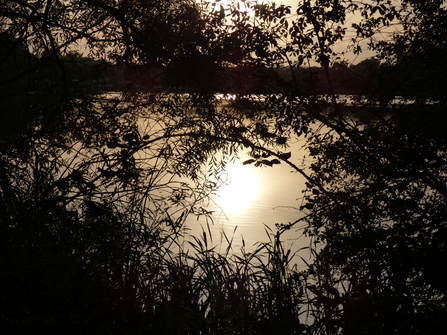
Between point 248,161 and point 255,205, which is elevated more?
point 255,205

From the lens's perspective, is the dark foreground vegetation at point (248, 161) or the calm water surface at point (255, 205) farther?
the calm water surface at point (255, 205)

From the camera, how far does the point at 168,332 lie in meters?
3.44

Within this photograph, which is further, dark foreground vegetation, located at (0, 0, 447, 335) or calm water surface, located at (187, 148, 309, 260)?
calm water surface, located at (187, 148, 309, 260)

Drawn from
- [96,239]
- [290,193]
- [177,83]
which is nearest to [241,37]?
[177,83]

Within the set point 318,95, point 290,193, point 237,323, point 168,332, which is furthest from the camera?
point 290,193

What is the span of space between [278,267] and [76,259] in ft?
4.88

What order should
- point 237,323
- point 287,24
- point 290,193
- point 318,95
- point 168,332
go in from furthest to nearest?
point 290,193 < point 318,95 < point 287,24 < point 168,332 < point 237,323

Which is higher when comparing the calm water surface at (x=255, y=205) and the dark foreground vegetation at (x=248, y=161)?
Result: the calm water surface at (x=255, y=205)

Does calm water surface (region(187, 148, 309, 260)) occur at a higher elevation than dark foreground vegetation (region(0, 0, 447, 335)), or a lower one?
higher

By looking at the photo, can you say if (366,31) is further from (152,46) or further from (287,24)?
(152,46)

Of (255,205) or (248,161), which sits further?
(255,205)

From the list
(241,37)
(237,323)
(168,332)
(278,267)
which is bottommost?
(237,323)

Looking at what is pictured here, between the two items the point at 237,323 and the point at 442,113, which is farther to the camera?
the point at 442,113

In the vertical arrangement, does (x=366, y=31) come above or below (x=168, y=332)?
above
